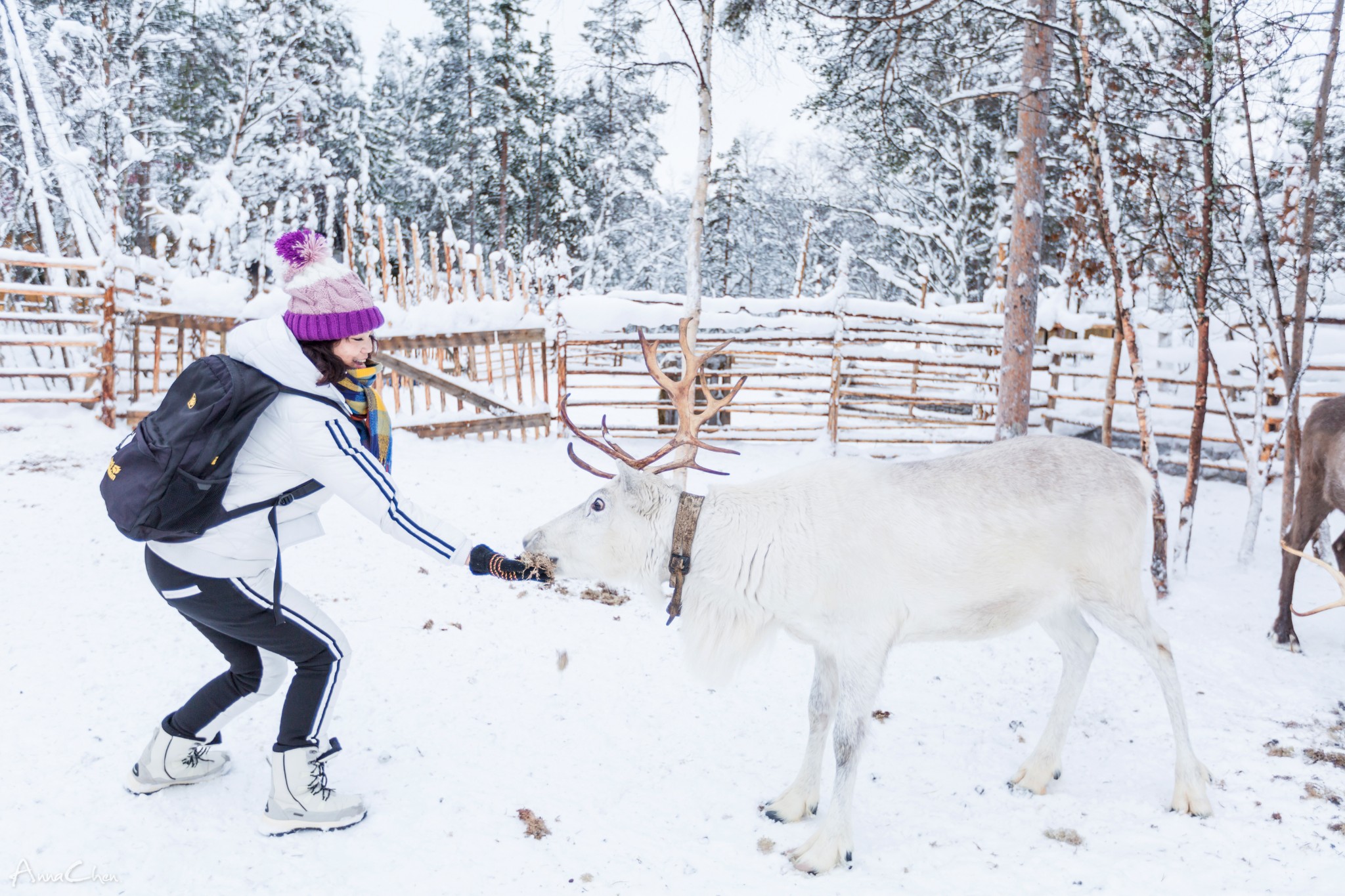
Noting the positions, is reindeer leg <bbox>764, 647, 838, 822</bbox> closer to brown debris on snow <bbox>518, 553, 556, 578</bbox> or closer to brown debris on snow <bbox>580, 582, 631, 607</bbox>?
brown debris on snow <bbox>518, 553, 556, 578</bbox>

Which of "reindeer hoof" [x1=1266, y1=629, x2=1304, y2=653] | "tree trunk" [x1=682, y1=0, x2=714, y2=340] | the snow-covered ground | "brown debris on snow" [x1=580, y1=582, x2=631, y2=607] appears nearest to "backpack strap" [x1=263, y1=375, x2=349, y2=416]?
the snow-covered ground

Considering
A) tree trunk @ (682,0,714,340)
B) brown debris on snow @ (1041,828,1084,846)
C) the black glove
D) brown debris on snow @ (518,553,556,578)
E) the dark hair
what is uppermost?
tree trunk @ (682,0,714,340)

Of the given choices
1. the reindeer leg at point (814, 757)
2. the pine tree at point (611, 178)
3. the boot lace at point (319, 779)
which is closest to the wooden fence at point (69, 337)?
the boot lace at point (319, 779)

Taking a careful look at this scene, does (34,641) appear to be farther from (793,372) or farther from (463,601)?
(793,372)

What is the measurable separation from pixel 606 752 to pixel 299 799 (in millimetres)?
1093

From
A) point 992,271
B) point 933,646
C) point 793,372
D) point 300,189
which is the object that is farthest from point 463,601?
point 300,189

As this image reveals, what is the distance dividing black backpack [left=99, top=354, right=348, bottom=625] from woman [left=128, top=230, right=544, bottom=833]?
0.23 ft

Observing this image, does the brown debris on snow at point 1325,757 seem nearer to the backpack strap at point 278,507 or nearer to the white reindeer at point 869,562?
the white reindeer at point 869,562

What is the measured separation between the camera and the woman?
2141mm

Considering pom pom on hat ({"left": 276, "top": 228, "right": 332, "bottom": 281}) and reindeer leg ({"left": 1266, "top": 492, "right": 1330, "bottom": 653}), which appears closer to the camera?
pom pom on hat ({"left": 276, "top": 228, "right": 332, "bottom": 281})

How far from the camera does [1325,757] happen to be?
2.98 metres

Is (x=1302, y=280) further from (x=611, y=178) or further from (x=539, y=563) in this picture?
(x=611, y=178)

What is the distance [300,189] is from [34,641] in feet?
63.6

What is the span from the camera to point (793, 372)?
9.23 m
